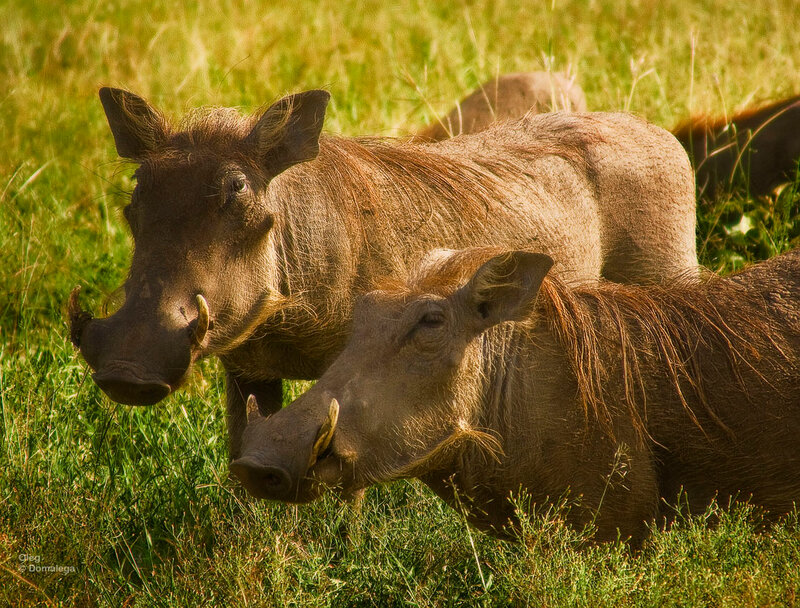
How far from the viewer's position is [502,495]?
3.33 m

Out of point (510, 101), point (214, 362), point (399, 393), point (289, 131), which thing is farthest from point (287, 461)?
point (510, 101)

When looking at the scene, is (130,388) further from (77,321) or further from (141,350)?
(77,321)

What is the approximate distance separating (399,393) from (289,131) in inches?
45.7

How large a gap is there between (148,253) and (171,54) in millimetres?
6181

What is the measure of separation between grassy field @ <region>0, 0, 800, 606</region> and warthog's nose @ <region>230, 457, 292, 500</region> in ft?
1.68

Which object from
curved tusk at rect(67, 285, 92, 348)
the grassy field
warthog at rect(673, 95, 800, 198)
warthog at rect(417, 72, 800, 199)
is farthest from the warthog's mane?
warthog at rect(673, 95, 800, 198)

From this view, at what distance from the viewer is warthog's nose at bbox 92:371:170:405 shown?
10.3 feet

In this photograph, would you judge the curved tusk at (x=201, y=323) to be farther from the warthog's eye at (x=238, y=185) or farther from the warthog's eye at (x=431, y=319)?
the warthog's eye at (x=431, y=319)

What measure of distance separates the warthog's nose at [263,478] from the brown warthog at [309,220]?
55 cm

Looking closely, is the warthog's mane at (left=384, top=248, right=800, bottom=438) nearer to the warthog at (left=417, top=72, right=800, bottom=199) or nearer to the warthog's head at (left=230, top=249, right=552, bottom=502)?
the warthog's head at (left=230, top=249, right=552, bottom=502)

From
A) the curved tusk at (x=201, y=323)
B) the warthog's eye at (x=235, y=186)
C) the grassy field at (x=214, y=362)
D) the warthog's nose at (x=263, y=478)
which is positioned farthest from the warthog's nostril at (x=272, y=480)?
the warthog's eye at (x=235, y=186)

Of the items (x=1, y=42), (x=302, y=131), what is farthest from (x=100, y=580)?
(x=1, y=42)

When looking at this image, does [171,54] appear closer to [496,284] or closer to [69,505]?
[69,505]

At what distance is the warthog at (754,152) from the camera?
6359 millimetres
